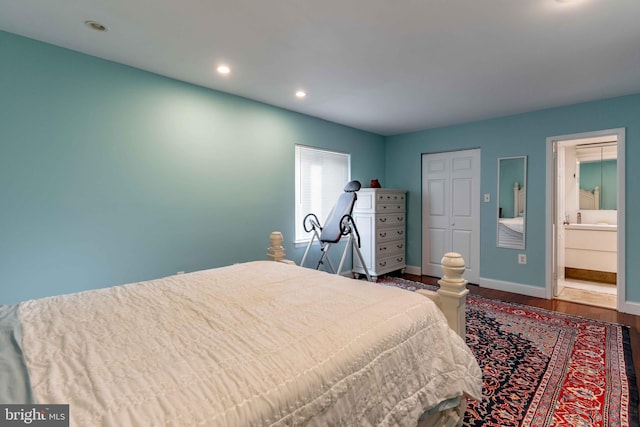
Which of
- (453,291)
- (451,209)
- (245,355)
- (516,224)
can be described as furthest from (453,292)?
(451,209)

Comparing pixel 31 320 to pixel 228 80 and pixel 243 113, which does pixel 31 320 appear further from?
pixel 243 113

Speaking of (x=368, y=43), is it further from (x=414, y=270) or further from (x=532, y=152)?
(x=414, y=270)

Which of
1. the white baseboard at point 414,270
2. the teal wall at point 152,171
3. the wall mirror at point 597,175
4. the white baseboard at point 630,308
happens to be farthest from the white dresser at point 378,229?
the wall mirror at point 597,175

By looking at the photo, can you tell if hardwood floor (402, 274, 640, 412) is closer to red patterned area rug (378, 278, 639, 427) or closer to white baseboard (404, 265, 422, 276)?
red patterned area rug (378, 278, 639, 427)

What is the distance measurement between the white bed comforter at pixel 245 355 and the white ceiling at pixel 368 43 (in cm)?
163

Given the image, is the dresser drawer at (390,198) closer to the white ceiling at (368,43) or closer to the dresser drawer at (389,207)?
the dresser drawer at (389,207)

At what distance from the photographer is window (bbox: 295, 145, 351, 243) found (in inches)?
154

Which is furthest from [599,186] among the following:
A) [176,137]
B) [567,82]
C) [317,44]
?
[176,137]

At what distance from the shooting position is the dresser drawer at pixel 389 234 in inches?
171

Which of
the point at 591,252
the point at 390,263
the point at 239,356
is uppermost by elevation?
the point at 239,356

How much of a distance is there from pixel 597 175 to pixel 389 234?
335 cm

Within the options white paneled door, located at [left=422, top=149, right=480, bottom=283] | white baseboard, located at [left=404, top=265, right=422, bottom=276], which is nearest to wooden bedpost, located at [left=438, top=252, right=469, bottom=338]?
white paneled door, located at [left=422, top=149, right=480, bottom=283]

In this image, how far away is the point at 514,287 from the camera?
3.90 metres

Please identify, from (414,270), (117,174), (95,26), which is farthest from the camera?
(414,270)
